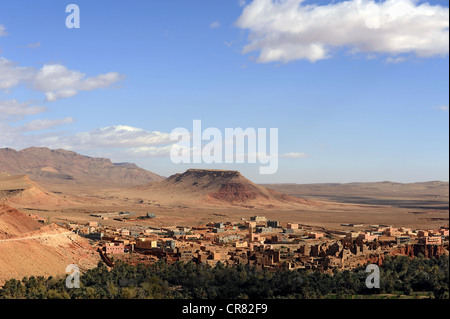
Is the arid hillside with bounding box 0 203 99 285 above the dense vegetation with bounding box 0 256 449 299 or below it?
above

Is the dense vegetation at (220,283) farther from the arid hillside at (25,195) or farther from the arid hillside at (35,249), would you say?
the arid hillside at (25,195)

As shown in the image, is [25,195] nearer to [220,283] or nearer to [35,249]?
[35,249]

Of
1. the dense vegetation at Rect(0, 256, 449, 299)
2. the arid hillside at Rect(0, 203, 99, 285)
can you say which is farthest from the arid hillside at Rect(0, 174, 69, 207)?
the dense vegetation at Rect(0, 256, 449, 299)

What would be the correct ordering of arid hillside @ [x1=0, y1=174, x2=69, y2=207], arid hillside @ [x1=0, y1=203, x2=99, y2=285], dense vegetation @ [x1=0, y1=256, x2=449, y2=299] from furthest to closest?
1. arid hillside @ [x1=0, y1=174, x2=69, y2=207]
2. arid hillside @ [x1=0, y1=203, x2=99, y2=285]
3. dense vegetation @ [x1=0, y1=256, x2=449, y2=299]

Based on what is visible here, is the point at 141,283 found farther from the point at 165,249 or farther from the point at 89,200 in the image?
the point at 89,200

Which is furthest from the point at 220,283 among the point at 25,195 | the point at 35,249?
the point at 25,195

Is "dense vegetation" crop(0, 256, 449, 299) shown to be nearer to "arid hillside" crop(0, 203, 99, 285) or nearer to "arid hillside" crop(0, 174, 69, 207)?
"arid hillside" crop(0, 203, 99, 285)

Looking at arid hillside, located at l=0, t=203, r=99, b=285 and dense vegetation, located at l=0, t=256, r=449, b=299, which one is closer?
dense vegetation, located at l=0, t=256, r=449, b=299
